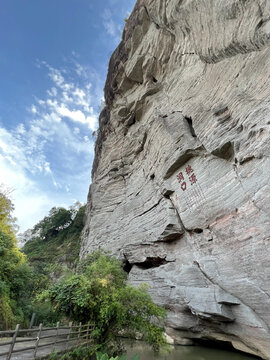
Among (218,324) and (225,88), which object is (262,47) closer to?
(225,88)

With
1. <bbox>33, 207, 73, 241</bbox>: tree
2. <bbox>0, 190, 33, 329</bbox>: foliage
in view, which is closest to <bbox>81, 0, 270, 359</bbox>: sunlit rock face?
<bbox>0, 190, 33, 329</bbox>: foliage

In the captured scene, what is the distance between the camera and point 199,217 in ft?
23.0

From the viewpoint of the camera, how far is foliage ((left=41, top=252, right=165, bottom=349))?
17.9 feet

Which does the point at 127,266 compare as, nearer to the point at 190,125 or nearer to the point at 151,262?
the point at 151,262

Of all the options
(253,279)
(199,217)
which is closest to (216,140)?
(199,217)

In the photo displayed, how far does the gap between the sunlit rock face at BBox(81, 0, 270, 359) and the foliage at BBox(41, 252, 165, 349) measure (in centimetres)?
154

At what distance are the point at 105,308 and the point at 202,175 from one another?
5.42 metres

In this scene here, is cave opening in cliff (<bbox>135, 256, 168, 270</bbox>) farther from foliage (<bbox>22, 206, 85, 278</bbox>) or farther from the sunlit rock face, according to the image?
foliage (<bbox>22, 206, 85, 278</bbox>)

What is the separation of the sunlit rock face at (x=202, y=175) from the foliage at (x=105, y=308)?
1545 mm

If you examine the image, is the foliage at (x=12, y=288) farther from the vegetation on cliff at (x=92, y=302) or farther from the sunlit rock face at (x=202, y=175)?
the sunlit rock face at (x=202, y=175)

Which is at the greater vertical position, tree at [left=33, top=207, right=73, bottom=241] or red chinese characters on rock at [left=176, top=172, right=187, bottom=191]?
tree at [left=33, top=207, right=73, bottom=241]

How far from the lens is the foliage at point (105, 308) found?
5.46 m

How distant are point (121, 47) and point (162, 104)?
7554 mm

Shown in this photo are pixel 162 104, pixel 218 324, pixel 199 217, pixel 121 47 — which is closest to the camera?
pixel 218 324
